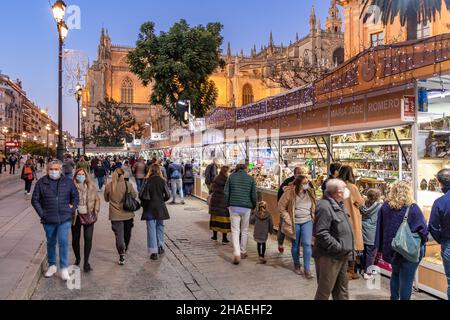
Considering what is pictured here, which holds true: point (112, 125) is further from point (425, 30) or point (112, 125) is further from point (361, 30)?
point (425, 30)

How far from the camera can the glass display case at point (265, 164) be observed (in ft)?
36.5

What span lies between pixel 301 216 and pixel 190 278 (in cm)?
191

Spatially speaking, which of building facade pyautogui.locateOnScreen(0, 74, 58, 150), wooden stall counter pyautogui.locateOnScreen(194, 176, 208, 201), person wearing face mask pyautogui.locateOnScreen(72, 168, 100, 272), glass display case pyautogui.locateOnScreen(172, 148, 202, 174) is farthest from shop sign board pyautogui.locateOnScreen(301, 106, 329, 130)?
building facade pyautogui.locateOnScreen(0, 74, 58, 150)

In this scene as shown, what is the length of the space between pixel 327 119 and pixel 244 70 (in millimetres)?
63190

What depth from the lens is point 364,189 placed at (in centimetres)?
766

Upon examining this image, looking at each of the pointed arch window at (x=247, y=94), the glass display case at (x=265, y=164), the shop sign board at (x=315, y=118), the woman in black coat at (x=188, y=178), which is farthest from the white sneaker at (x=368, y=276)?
the pointed arch window at (x=247, y=94)

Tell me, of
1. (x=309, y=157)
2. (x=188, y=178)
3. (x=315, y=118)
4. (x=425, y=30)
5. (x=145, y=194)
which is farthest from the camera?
(x=425, y=30)

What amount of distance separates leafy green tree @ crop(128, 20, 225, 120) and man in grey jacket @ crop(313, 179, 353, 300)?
2482 centimetres

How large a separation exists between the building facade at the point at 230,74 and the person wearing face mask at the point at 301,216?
147 feet

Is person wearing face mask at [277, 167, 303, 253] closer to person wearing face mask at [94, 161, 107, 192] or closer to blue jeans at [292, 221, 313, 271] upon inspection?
blue jeans at [292, 221, 313, 271]

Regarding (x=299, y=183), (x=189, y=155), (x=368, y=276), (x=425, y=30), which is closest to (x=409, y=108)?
(x=299, y=183)

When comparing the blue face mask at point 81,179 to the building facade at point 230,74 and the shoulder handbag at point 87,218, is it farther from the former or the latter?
the building facade at point 230,74

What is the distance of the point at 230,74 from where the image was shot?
69.4m
